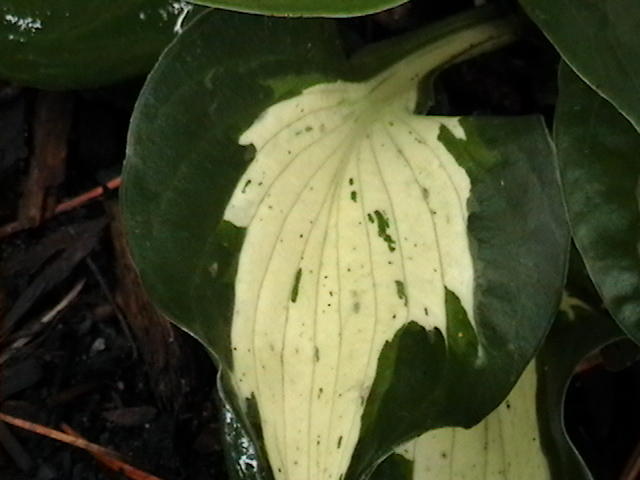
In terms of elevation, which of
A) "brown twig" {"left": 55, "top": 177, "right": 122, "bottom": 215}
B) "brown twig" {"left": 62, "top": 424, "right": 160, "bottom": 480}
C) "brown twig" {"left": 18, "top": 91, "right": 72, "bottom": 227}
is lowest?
"brown twig" {"left": 62, "top": 424, "right": 160, "bottom": 480}

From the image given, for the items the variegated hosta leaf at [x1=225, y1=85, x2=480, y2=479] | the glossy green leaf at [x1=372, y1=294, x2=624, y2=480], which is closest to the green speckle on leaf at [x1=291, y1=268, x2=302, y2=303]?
the variegated hosta leaf at [x1=225, y1=85, x2=480, y2=479]

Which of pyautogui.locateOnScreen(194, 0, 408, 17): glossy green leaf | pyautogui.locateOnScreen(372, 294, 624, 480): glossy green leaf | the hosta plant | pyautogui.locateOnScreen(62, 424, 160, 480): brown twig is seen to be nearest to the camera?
pyautogui.locateOnScreen(194, 0, 408, 17): glossy green leaf

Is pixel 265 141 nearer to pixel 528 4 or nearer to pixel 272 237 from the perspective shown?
pixel 272 237

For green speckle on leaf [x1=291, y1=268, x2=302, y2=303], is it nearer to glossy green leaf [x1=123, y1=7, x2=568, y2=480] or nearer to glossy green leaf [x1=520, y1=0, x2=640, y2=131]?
glossy green leaf [x1=123, y1=7, x2=568, y2=480]

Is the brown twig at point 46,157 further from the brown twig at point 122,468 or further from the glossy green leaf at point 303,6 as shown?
the glossy green leaf at point 303,6

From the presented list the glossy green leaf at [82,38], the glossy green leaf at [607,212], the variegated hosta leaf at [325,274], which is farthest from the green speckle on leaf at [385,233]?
the glossy green leaf at [82,38]

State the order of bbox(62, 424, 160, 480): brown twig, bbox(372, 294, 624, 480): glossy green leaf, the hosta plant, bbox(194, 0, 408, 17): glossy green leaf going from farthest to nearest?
bbox(62, 424, 160, 480): brown twig
bbox(372, 294, 624, 480): glossy green leaf
the hosta plant
bbox(194, 0, 408, 17): glossy green leaf

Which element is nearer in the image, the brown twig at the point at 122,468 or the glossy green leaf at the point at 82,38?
the glossy green leaf at the point at 82,38

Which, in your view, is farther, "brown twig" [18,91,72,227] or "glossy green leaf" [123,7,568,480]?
"brown twig" [18,91,72,227]
